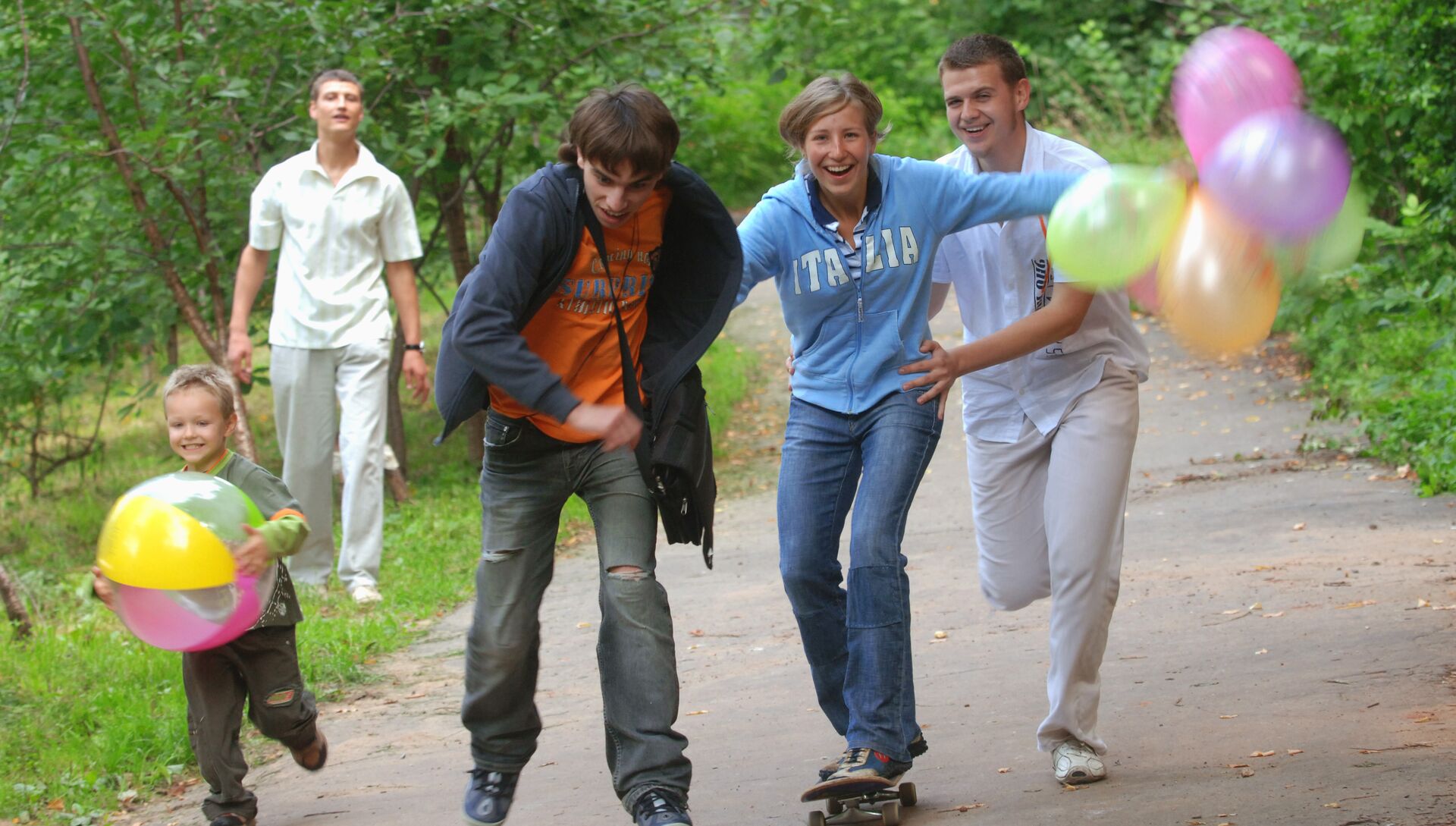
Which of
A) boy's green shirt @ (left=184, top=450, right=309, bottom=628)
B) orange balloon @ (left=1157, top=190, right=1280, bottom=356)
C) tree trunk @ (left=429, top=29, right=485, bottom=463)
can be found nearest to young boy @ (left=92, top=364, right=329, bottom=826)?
boy's green shirt @ (left=184, top=450, right=309, bottom=628)

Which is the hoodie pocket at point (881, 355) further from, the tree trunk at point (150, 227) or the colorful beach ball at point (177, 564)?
the tree trunk at point (150, 227)

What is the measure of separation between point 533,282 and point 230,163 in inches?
244

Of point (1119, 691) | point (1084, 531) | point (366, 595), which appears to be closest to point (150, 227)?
point (366, 595)

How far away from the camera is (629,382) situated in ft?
13.5

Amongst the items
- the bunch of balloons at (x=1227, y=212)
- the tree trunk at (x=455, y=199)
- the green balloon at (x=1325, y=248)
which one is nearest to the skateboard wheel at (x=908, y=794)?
the bunch of balloons at (x=1227, y=212)

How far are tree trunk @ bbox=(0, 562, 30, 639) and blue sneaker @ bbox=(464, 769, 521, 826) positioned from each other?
139 inches

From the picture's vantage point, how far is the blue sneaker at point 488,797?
161 inches

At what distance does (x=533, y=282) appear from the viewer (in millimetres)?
3896

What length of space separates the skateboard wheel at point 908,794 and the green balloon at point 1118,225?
152cm

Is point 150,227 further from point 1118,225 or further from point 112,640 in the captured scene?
point 1118,225

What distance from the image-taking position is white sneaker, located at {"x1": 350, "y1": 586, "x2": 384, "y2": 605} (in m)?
7.43

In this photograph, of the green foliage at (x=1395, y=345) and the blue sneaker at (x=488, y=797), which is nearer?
the blue sneaker at (x=488, y=797)

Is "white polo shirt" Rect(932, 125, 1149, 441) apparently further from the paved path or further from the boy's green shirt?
the boy's green shirt

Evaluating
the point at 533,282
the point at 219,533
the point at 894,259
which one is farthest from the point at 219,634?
the point at 894,259
